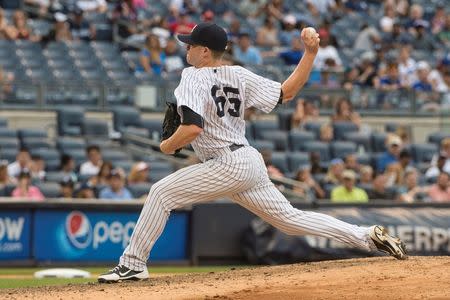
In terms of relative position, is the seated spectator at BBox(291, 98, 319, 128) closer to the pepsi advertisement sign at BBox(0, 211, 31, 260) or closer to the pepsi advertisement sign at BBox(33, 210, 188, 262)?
the pepsi advertisement sign at BBox(33, 210, 188, 262)

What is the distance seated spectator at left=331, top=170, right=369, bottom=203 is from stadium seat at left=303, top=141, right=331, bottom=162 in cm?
236

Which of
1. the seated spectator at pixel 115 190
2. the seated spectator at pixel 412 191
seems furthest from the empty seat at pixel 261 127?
the seated spectator at pixel 115 190

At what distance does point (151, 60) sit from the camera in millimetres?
20719

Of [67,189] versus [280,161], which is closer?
[67,189]

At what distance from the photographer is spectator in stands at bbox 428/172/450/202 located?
17.2 m

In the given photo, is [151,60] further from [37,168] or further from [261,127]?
[37,168]

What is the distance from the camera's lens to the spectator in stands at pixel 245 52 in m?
21.0

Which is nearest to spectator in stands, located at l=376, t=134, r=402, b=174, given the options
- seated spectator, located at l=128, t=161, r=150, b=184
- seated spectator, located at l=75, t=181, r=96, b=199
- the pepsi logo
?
seated spectator, located at l=128, t=161, r=150, b=184

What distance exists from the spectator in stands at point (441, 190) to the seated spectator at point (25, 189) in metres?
5.56

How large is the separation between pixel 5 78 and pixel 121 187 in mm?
3830

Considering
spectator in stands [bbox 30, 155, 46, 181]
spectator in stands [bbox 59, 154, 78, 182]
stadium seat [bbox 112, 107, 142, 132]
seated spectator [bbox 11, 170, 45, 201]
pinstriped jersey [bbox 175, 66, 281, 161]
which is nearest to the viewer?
pinstriped jersey [bbox 175, 66, 281, 161]

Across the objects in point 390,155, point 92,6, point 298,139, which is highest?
point 92,6

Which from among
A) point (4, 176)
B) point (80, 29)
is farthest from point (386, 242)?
point (80, 29)

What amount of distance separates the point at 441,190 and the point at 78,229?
530 cm
